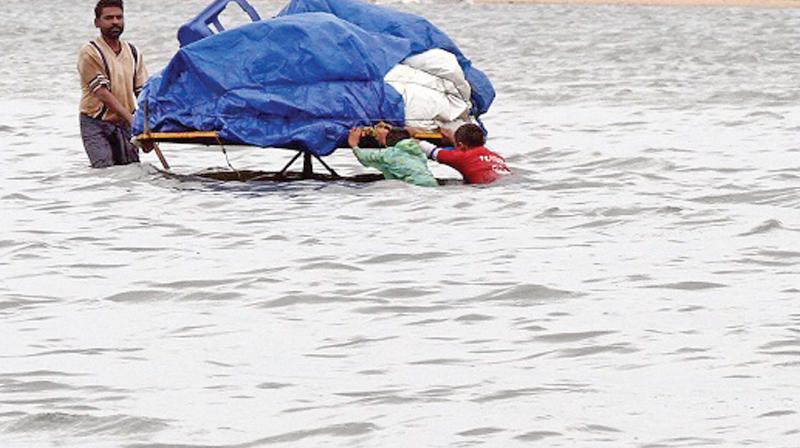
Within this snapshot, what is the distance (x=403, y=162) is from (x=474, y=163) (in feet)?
1.65

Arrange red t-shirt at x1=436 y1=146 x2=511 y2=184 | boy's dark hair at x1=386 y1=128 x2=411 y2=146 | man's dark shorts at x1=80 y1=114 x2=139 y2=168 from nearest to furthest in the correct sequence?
red t-shirt at x1=436 y1=146 x2=511 y2=184
boy's dark hair at x1=386 y1=128 x2=411 y2=146
man's dark shorts at x1=80 y1=114 x2=139 y2=168

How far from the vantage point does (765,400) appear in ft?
25.2

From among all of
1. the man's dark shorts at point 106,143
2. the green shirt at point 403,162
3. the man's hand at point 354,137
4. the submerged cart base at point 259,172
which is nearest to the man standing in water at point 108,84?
the man's dark shorts at point 106,143

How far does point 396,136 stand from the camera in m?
14.7

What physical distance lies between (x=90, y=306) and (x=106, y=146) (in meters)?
5.28

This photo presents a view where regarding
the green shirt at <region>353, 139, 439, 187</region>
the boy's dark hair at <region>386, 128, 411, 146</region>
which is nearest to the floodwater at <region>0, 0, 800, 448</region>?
the green shirt at <region>353, 139, 439, 187</region>

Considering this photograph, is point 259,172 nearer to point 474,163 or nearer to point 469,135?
point 474,163

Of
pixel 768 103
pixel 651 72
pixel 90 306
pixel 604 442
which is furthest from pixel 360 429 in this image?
pixel 651 72

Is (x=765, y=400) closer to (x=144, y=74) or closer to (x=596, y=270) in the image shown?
(x=596, y=270)

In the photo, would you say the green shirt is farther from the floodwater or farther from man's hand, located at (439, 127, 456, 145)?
man's hand, located at (439, 127, 456, 145)

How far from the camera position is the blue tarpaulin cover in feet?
47.6

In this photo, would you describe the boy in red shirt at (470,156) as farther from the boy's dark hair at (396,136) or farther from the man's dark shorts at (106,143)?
the man's dark shorts at (106,143)

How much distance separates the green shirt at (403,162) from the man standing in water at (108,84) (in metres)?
1.69

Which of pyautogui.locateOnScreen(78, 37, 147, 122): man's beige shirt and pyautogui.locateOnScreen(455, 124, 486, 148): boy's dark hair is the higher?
pyautogui.locateOnScreen(78, 37, 147, 122): man's beige shirt
